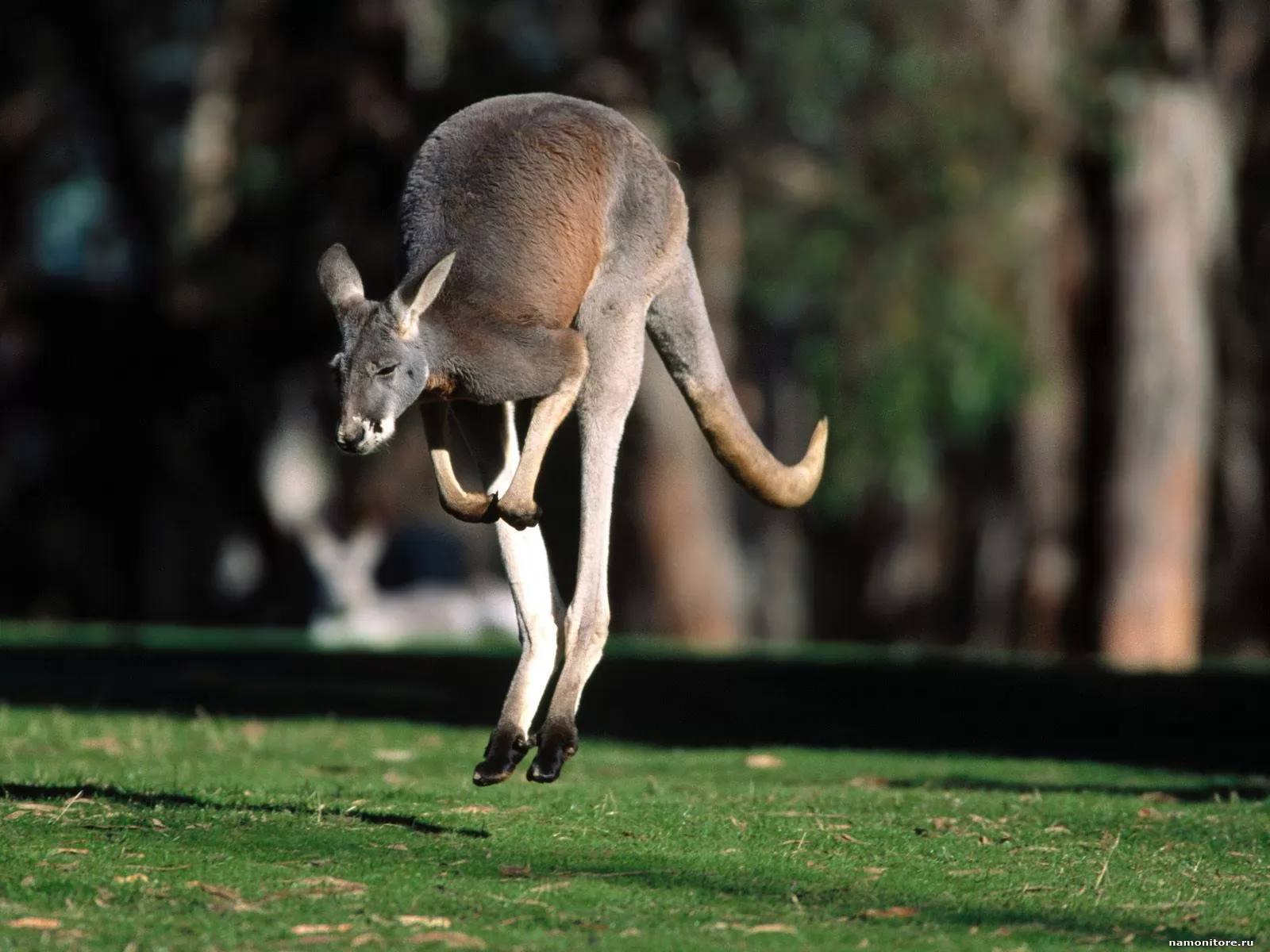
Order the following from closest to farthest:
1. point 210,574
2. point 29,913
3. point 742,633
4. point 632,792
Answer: point 29,913
point 632,792
point 742,633
point 210,574

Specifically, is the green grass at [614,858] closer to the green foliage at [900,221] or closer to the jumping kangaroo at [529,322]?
the jumping kangaroo at [529,322]

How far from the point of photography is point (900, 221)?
61.6 feet

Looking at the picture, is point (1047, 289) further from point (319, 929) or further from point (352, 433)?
point (319, 929)

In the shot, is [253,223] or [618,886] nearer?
[618,886]

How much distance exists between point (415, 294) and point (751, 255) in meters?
15.9

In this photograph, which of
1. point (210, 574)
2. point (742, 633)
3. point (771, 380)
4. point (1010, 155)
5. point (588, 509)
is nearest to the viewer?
point (588, 509)

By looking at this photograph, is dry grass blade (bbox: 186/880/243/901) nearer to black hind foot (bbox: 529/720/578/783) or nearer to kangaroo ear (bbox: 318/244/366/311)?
black hind foot (bbox: 529/720/578/783)

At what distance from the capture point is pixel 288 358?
65.1 ft

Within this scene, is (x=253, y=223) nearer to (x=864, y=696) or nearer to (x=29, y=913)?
(x=864, y=696)

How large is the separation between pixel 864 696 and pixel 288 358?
33.8 feet

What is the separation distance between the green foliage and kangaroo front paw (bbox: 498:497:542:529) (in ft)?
42.4

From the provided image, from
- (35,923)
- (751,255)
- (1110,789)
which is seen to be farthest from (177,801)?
(751,255)

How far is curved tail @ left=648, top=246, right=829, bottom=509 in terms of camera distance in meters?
6.43

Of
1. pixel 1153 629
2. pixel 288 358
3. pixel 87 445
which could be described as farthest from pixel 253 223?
pixel 1153 629
